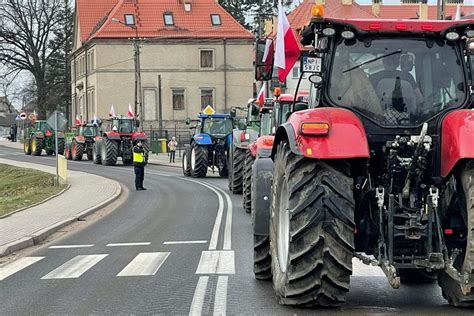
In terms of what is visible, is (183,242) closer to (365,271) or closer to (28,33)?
(365,271)

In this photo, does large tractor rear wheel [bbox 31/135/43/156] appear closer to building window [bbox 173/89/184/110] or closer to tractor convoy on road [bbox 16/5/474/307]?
building window [bbox 173/89/184/110]

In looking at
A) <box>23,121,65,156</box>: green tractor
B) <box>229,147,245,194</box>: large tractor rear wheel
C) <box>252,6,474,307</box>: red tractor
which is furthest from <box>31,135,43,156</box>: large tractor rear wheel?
<box>252,6,474,307</box>: red tractor

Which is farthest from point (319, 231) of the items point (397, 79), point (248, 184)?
point (248, 184)

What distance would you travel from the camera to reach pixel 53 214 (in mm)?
19047

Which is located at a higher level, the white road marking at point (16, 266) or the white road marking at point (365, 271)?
the white road marking at point (365, 271)

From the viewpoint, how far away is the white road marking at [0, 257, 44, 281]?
35.0 feet

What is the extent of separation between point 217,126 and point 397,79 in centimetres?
2569

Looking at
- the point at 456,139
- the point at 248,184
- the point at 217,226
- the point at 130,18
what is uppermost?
the point at 130,18

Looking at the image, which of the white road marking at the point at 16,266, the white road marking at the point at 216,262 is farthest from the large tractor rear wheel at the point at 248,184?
the white road marking at the point at 16,266

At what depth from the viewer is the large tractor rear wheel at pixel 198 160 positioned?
32156 mm

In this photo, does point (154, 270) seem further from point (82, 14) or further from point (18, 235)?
point (82, 14)

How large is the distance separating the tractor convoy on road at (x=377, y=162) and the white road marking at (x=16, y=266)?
4.45 metres

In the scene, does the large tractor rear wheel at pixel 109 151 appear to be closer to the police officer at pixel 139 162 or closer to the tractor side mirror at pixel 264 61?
the police officer at pixel 139 162

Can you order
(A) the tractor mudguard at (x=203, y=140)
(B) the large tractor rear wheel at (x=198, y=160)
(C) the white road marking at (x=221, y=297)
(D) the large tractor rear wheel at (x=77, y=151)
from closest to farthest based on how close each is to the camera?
1. (C) the white road marking at (x=221, y=297)
2. (A) the tractor mudguard at (x=203, y=140)
3. (B) the large tractor rear wheel at (x=198, y=160)
4. (D) the large tractor rear wheel at (x=77, y=151)
